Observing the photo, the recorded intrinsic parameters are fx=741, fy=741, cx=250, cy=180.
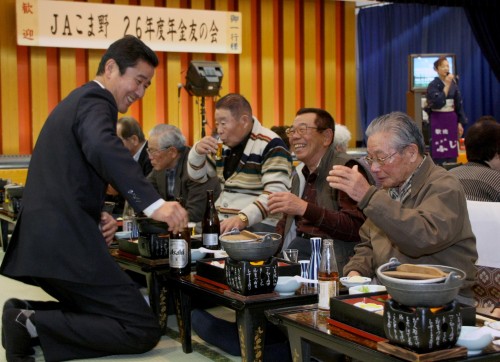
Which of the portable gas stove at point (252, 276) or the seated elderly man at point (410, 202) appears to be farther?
the portable gas stove at point (252, 276)

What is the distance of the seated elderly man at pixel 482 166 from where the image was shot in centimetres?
350

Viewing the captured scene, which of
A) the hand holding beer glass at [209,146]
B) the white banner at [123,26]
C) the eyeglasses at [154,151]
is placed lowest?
the eyeglasses at [154,151]

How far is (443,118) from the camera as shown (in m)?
9.33

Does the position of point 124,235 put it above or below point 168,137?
below

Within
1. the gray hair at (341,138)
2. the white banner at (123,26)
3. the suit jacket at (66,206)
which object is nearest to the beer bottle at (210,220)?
the suit jacket at (66,206)

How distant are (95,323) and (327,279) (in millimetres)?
1096

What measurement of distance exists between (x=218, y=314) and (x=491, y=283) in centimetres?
159

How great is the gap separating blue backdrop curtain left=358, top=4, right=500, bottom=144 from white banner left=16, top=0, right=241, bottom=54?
3.96 m

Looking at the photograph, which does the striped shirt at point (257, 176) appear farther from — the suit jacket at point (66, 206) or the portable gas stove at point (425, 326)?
the portable gas stove at point (425, 326)

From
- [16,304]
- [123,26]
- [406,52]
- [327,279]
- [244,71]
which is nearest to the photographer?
[327,279]

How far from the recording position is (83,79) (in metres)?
9.51

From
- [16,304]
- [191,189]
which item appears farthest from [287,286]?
[191,189]

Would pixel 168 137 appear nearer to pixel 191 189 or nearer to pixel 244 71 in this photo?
pixel 191 189

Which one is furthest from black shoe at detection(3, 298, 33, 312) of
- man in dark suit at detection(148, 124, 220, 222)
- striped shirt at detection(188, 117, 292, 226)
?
man in dark suit at detection(148, 124, 220, 222)
